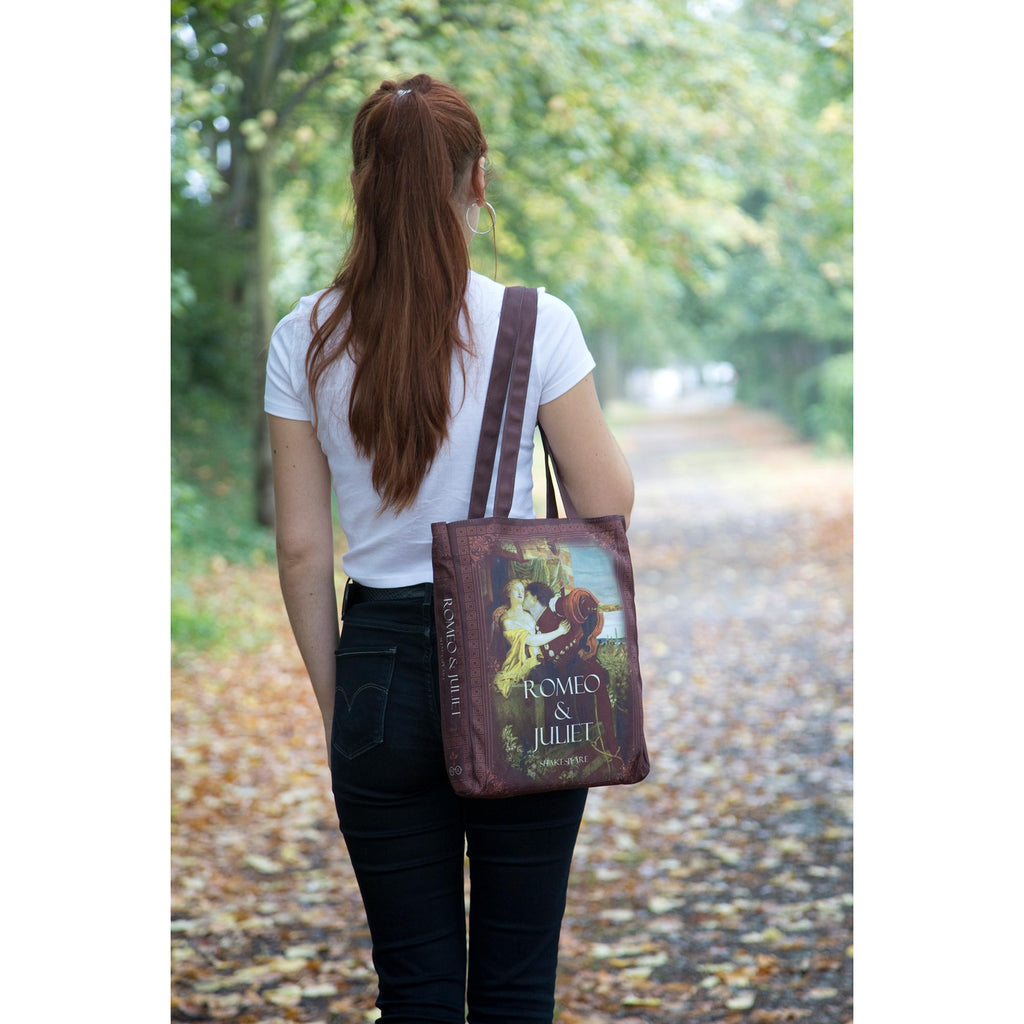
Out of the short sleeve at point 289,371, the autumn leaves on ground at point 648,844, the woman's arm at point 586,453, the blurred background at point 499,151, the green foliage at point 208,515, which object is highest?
the blurred background at point 499,151

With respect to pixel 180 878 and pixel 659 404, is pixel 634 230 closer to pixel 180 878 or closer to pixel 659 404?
pixel 180 878

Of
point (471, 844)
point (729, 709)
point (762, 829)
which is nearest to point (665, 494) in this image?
point (729, 709)

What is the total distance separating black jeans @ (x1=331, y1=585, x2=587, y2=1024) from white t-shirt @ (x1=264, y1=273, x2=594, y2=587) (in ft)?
0.24

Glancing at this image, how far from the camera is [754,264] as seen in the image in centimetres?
2159

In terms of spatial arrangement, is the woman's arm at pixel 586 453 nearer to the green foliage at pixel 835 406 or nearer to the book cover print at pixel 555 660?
the book cover print at pixel 555 660

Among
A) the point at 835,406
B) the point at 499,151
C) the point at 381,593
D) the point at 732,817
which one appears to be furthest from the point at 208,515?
the point at 835,406

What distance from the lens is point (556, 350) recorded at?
157 centimetres

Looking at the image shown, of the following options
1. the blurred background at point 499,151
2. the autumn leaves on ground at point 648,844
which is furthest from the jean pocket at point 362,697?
the blurred background at point 499,151

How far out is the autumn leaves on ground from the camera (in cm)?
318

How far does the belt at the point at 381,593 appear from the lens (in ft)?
5.22

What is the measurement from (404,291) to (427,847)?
802 millimetres

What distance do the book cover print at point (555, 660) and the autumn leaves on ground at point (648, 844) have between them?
1777 mm

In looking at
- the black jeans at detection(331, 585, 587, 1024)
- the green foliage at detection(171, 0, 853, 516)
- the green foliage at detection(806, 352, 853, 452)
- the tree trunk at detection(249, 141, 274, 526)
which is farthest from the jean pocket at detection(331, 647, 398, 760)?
the green foliage at detection(806, 352, 853, 452)

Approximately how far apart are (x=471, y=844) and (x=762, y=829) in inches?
120
